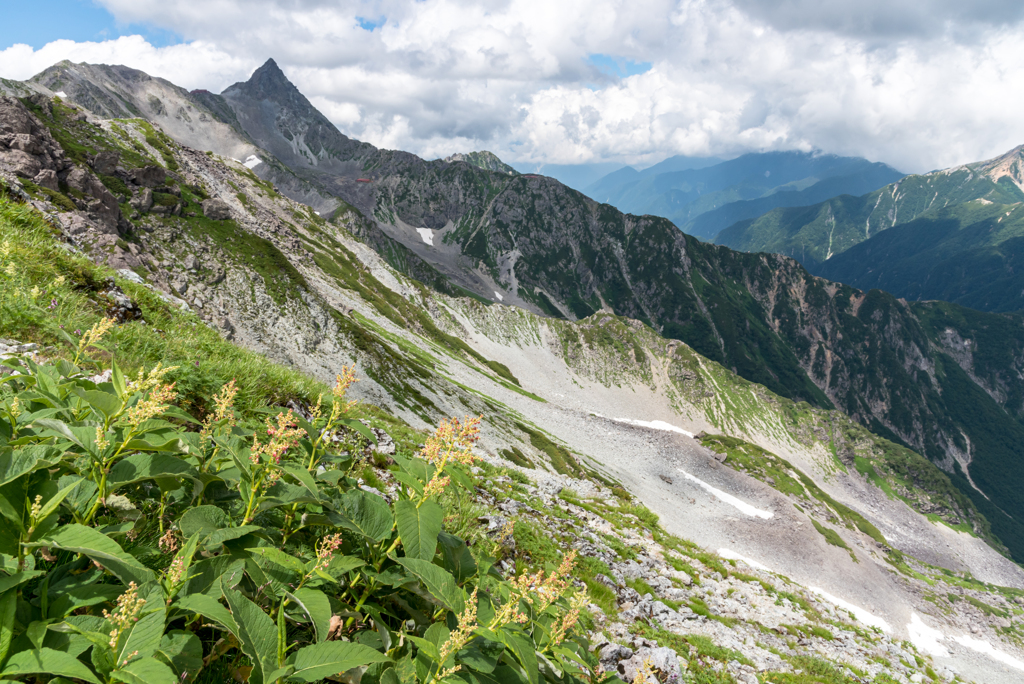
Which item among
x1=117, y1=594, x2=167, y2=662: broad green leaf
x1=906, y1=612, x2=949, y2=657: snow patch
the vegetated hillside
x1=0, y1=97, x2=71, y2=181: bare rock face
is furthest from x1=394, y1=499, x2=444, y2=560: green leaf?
x1=906, y1=612, x2=949, y2=657: snow patch

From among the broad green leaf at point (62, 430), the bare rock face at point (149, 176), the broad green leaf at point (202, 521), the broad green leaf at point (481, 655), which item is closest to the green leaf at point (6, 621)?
the broad green leaf at point (202, 521)

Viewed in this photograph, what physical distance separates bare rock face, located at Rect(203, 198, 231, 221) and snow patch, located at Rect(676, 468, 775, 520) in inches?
3719

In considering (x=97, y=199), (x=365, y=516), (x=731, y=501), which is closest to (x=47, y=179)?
(x=97, y=199)

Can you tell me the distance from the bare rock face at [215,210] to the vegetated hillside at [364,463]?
1.14 feet

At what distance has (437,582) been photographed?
2977 mm

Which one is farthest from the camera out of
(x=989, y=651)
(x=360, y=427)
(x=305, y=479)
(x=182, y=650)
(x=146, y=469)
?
(x=989, y=651)

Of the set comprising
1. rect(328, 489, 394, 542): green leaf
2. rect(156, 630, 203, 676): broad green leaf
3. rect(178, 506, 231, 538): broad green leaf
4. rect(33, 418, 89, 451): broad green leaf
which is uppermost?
rect(328, 489, 394, 542): green leaf

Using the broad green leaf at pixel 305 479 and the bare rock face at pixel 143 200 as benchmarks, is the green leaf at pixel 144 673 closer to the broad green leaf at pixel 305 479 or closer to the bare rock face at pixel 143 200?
the broad green leaf at pixel 305 479

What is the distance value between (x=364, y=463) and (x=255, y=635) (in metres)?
6.70

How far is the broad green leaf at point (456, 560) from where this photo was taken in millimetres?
3959

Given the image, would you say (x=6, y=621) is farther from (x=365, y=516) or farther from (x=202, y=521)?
(x=365, y=516)

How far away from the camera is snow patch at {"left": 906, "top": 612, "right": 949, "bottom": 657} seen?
52594 millimetres

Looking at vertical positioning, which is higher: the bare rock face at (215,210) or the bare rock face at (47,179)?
the bare rock face at (215,210)

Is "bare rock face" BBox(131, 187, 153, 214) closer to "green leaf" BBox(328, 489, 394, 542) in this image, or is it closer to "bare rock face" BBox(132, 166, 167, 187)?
"bare rock face" BBox(132, 166, 167, 187)
